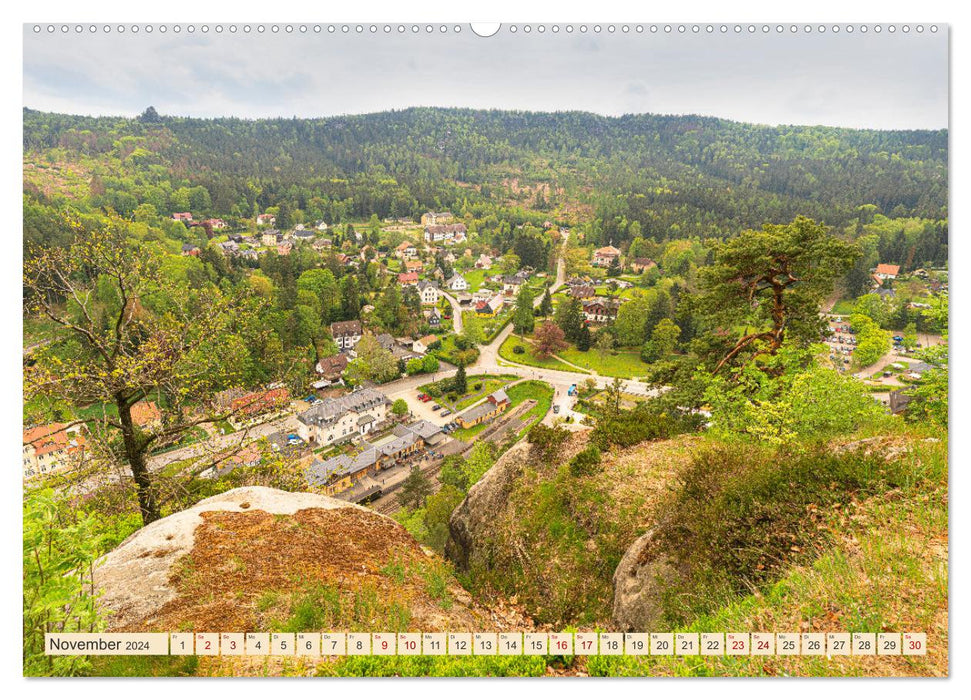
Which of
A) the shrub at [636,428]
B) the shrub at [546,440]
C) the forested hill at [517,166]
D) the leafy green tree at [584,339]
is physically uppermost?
the forested hill at [517,166]

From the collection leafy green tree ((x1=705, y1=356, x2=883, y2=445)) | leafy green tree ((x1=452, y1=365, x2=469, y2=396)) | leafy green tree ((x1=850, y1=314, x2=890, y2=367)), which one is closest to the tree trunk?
leafy green tree ((x1=705, y1=356, x2=883, y2=445))

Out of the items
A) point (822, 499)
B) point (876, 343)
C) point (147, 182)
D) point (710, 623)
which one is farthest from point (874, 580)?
point (147, 182)

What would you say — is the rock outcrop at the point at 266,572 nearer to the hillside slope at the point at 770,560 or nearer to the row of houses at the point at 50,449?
the row of houses at the point at 50,449

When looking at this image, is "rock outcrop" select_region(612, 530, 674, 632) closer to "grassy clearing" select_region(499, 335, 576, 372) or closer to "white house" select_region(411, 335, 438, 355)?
"grassy clearing" select_region(499, 335, 576, 372)

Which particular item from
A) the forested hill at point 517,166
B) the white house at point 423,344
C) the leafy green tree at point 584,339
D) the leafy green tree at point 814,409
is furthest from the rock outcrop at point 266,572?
the white house at point 423,344

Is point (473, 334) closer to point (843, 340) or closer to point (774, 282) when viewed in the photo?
point (843, 340)

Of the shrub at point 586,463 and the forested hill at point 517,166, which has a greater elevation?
the forested hill at point 517,166

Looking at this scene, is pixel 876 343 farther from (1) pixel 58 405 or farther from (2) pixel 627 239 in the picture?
(2) pixel 627 239
